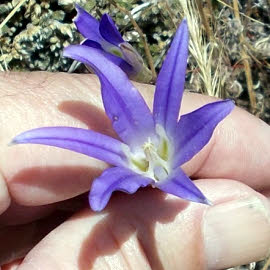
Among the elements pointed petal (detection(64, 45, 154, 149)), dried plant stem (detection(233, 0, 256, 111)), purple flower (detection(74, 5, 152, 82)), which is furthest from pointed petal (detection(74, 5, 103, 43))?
dried plant stem (detection(233, 0, 256, 111))

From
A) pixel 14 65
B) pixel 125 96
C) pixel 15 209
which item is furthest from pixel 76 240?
pixel 14 65

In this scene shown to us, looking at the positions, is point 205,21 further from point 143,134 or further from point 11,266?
point 11,266

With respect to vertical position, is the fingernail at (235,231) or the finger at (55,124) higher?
the finger at (55,124)

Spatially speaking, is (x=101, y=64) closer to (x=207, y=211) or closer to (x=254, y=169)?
(x=207, y=211)

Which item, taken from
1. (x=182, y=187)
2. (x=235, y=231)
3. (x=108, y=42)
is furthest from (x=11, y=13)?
(x=182, y=187)

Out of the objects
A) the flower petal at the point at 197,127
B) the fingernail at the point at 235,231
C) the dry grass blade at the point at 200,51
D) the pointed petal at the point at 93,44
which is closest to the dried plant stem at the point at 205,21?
the dry grass blade at the point at 200,51

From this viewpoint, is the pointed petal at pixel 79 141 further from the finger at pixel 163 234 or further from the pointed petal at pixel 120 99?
the finger at pixel 163 234
